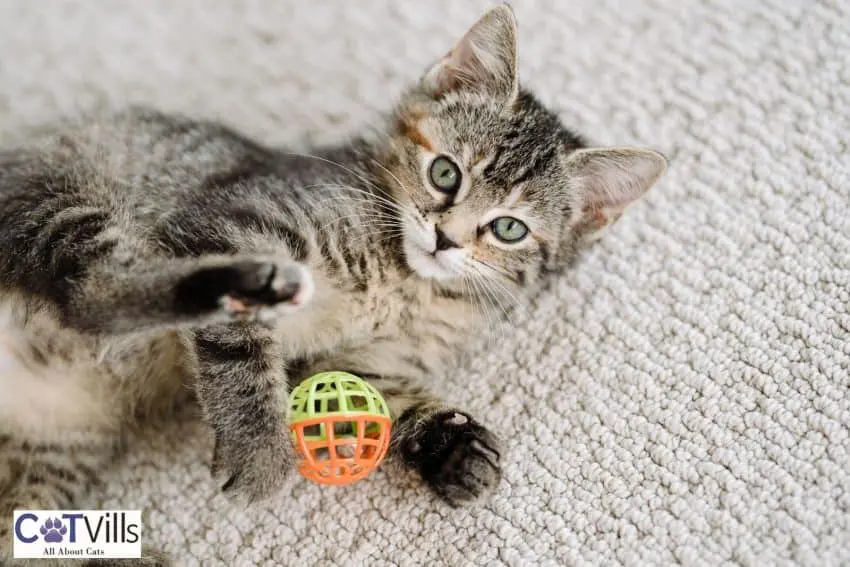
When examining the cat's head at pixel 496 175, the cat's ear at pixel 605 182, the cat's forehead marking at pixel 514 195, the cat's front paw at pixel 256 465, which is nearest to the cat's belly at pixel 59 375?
the cat's front paw at pixel 256 465

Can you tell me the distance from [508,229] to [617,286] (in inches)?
11.9

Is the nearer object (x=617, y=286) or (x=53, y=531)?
(x=53, y=531)

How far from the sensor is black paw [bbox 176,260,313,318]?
114 centimetres

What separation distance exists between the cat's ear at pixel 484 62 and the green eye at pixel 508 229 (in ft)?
0.77

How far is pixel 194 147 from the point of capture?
150 cm

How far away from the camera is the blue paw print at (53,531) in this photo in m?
1.30

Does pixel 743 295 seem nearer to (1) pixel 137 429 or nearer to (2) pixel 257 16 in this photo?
(1) pixel 137 429

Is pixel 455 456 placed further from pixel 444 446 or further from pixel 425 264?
pixel 425 264

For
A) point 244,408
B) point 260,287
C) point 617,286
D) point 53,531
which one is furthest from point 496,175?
point 53,531

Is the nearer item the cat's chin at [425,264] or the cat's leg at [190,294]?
the cat's leg at [190,294]

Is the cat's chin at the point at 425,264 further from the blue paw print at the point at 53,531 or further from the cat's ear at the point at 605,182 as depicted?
the blue paw print at the point at 53,531

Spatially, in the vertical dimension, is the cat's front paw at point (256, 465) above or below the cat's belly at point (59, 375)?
below

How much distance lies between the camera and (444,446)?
1.30m

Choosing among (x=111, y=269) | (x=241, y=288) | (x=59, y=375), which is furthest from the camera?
(x=59, y=375)
